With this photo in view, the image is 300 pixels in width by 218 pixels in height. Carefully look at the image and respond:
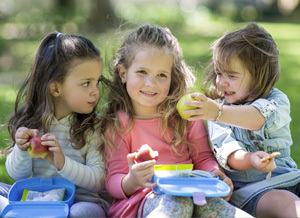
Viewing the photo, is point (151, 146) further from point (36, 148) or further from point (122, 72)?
point (36, 148)

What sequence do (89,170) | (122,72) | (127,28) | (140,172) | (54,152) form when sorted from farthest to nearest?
(127,28) < (122,72) < (89,170) < (54,152) < (140,172)

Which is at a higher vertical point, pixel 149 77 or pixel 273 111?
pixel 149 77

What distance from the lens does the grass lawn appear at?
13.1 ft

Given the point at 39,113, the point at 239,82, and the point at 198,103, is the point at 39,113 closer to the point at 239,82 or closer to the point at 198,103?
the point at 198,103

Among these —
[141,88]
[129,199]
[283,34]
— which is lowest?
[283,34]

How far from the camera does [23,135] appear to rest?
121 inches

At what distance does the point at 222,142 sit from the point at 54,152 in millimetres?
1162

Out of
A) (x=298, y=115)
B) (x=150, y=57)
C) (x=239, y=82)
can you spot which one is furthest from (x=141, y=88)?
(x=298, y=115)

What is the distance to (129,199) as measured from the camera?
3.03 meters

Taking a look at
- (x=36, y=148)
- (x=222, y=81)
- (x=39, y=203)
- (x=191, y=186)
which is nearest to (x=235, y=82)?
(x=222, y=81)

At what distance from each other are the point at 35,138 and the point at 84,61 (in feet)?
2.15

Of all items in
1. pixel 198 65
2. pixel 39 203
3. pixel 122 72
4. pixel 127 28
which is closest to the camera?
pixel 39 203

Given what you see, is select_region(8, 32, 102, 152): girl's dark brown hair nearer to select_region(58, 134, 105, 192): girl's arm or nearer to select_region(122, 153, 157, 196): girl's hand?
select_region(58, 134, 105, 192): girl's arm

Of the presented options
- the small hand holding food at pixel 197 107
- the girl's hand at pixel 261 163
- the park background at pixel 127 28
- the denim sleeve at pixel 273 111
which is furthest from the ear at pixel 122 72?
the girl's hand at pixel 261 163
